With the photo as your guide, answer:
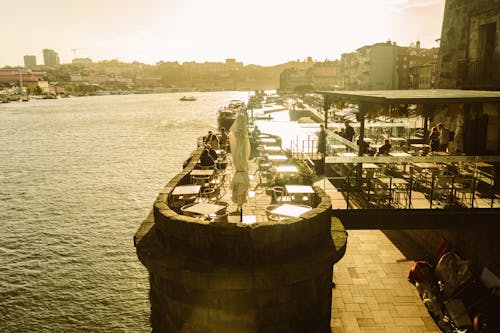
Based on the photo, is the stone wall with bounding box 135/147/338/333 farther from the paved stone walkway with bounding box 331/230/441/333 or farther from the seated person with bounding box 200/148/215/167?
the seated person with bounding box 200/148/215/167

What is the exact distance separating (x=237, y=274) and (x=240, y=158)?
112 inches

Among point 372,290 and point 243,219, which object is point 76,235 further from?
point 372,290

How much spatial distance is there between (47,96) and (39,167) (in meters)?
181

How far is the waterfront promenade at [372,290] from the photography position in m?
9.70

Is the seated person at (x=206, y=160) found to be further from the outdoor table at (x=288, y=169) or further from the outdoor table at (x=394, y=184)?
the outdoor table at (x=394, y=184)

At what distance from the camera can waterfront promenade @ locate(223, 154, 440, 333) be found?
970 cm

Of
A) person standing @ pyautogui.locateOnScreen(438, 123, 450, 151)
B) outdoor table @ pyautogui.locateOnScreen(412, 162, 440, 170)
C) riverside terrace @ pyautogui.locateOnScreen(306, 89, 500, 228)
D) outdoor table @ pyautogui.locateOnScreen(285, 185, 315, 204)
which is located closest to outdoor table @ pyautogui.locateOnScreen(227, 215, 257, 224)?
outdoor table @ pyautogui.locateOnScreen(285, 185, 315, 204)

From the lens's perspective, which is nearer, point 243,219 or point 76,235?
point 243,219

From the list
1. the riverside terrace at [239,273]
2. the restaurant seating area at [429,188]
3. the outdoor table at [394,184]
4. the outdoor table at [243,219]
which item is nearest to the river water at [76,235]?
the outdoor table at [243,219]

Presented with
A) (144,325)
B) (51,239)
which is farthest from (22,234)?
(144,325)

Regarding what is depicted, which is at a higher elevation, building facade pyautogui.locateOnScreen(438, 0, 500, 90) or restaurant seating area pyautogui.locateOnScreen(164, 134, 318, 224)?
building facade pyautogui.locateOnScreen(438, 0, 500, 90)

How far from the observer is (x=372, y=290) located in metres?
11.1

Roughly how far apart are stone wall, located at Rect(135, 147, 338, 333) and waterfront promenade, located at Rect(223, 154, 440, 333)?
283 cm

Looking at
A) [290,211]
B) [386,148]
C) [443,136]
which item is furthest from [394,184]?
[443,136]
